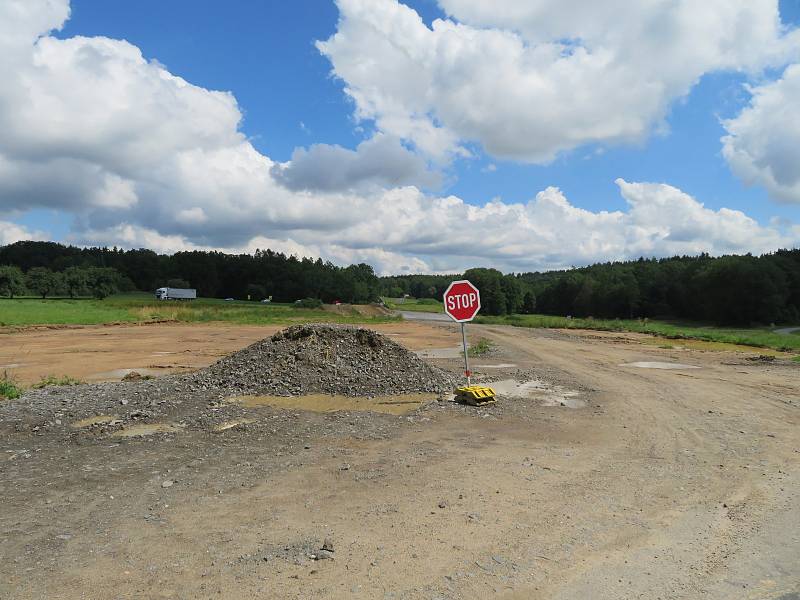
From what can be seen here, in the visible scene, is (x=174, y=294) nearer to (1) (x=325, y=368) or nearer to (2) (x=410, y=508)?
(1) (x=325, y=368)

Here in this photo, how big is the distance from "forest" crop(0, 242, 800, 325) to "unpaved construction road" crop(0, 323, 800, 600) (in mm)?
81445

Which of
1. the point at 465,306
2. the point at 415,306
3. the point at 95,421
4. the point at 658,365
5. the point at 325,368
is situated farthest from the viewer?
the point at 415,306

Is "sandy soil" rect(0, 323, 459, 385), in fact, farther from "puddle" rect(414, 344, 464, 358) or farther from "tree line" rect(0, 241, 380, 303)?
"tree line" rect(0, 241, 380, 303)

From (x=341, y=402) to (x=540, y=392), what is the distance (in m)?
5.48

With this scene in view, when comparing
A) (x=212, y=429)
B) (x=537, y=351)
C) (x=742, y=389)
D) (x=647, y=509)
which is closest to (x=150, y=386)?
(x=212, y=429)

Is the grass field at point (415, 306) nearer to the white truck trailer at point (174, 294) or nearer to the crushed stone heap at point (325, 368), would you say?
the white truck trailer at point (174, 294)

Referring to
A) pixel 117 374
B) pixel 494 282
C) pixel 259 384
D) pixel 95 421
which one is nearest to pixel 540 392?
pixel 259 384

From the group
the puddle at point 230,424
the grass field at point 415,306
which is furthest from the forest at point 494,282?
the puddle at point 230,424

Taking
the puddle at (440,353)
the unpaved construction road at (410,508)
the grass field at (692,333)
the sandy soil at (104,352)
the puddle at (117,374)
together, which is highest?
the unpaved construction road at (410,508)

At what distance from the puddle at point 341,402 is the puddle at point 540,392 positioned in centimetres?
241

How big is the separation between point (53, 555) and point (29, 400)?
29.8ft

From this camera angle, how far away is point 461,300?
37.1 feet

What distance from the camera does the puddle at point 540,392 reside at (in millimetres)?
12457

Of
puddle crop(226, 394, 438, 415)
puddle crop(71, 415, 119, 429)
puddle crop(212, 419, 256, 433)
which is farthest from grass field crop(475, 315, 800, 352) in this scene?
puddle crop(71, 415, 119, 429)
